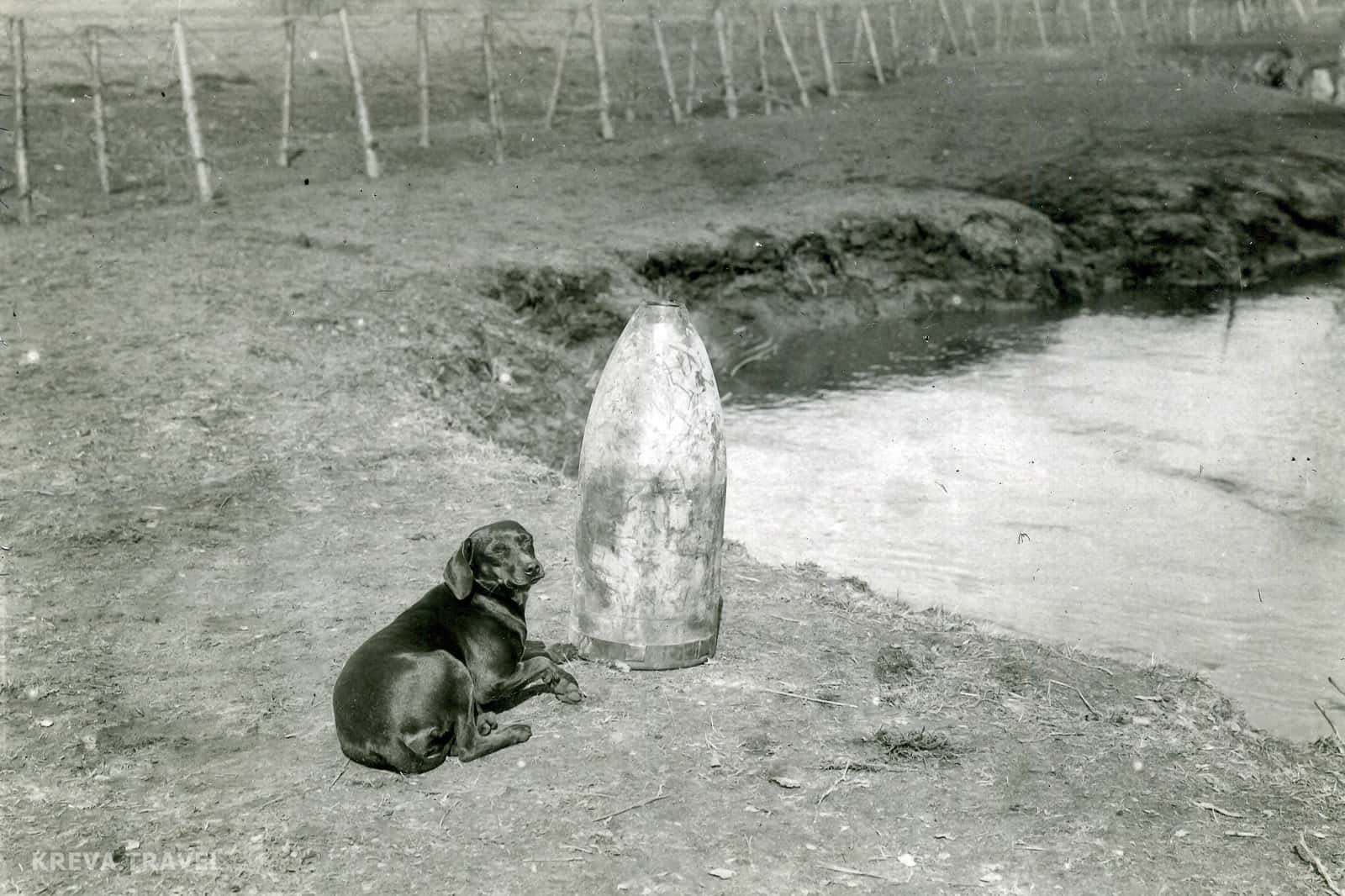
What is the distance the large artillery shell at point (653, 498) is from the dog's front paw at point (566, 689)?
1.06ft

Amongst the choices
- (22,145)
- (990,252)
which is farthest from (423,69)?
(990,252)

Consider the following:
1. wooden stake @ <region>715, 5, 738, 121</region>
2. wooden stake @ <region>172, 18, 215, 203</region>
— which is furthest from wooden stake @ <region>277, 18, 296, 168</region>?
wooden stake @ <region>715, 5, 738, 121</region>

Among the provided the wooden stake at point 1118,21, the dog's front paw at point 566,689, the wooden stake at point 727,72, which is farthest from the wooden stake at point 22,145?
the wooden stake at point 1118,21

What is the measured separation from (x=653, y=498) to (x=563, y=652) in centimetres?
80

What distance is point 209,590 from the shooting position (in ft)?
20.3

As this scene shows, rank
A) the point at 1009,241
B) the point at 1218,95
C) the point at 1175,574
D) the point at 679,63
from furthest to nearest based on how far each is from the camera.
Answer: the point at 679,63
the point at 1218,95
the point at 1009,241
the point at 1175,574

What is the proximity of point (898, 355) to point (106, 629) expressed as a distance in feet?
34.5

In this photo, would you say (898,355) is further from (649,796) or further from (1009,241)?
(649,796)

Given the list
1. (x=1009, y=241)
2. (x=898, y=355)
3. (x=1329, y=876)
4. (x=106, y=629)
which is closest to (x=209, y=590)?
(x=106, y=629)

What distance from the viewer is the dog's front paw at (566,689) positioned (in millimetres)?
4941

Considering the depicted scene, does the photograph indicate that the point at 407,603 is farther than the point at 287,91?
No

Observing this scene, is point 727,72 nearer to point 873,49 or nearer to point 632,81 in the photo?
point 632,81

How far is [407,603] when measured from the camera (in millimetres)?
5992

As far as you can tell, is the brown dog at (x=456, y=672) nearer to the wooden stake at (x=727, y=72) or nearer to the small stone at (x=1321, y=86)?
the wooden stake at (x=727, y=72)
